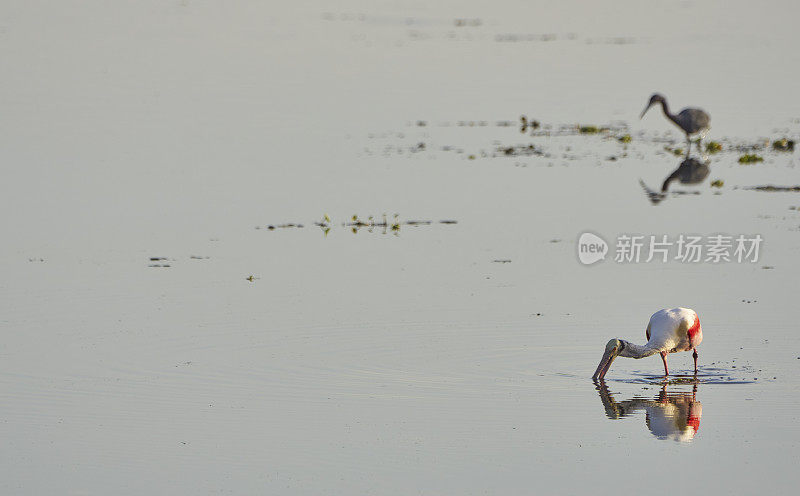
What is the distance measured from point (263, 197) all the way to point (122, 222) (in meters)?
2.15

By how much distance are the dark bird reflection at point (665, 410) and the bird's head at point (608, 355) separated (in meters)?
0.12

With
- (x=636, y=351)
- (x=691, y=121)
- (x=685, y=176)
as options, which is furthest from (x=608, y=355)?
(x=691, y=121)

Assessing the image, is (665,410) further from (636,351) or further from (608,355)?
(636,351)

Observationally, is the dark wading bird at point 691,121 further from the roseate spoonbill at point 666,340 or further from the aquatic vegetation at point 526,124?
the roseate spoonbill at point 666,340

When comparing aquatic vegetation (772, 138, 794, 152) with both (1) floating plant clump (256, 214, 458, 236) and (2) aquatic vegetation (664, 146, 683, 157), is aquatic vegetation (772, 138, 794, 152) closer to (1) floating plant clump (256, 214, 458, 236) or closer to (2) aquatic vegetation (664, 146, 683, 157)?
(2) aquatic vegetation (664, 146, 683, 157)

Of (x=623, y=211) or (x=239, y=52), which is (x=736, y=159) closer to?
(x=623, y=211)

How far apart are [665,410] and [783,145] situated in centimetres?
1275

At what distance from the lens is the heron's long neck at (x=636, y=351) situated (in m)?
12.2

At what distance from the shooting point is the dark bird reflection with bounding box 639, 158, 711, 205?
64.6 ft

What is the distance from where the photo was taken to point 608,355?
12031 millimetres

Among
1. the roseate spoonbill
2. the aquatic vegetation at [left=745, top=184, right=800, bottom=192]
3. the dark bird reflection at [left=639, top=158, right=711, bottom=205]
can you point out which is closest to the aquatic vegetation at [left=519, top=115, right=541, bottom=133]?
the dark bird reflection at [left=639, top=158, right=711, bottom=205]

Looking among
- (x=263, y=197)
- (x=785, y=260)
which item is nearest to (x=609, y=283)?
(x=785, y=260)

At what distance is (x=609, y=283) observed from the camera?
597 inches

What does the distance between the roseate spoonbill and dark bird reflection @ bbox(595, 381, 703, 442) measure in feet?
0.84
